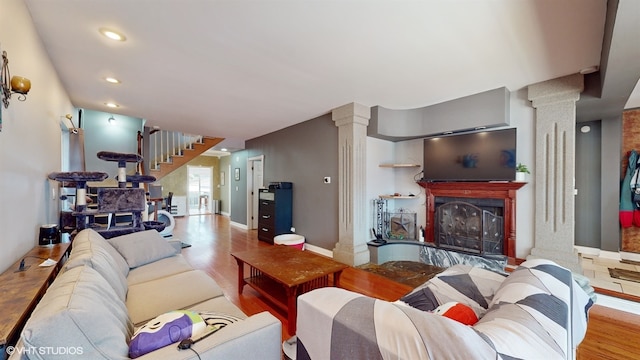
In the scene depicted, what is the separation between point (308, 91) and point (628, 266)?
16.0ft

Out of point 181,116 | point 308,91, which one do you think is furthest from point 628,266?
point 181,116

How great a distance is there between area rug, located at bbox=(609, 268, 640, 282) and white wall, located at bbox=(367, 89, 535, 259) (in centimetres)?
100

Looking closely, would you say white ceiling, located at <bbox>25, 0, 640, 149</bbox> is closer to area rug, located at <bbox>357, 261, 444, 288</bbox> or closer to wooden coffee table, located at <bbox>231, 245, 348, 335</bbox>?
wooden coffee table, located at <bbox>231, 245, 348, 335</bbox>

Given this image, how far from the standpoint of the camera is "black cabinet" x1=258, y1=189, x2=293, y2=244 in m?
4.97

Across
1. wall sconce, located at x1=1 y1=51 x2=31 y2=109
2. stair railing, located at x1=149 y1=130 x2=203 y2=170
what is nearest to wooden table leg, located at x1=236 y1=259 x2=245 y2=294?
wall sconce, located at x1=1 y1=51 x2=31 y2=109

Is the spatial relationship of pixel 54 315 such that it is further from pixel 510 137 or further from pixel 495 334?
pixel 510 137

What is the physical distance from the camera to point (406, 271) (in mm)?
3457

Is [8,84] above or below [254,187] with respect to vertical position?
above

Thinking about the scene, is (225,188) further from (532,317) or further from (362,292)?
(532,317)

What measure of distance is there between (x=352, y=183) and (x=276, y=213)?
6.29 ft

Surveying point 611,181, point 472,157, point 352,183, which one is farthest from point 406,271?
point 611,181

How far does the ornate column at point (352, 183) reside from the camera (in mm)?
3742

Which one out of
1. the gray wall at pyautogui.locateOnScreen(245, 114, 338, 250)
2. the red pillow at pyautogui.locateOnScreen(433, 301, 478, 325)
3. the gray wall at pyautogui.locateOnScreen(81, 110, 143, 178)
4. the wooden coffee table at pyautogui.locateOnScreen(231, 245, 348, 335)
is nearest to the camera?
the red pillow at pyautogui.locateOnScreen(433, 301, 478, 325)

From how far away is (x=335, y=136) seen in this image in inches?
161
